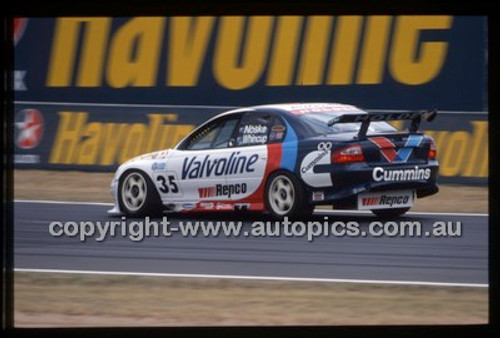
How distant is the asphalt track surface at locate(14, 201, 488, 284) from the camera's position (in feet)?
33.9

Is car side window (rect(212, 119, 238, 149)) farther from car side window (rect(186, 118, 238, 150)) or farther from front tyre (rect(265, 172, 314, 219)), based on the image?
front tyre (rect(265, 172, 314, 219))

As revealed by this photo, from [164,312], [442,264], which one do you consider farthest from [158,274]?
[442,264]

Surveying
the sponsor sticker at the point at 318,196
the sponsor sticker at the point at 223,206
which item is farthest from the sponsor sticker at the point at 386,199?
the sponsor sticker at the point at 223,206

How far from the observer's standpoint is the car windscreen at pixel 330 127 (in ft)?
35.8

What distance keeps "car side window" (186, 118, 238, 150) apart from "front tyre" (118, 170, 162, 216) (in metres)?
0.59

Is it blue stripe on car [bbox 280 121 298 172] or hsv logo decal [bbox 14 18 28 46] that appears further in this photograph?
blue stripe on car [bbox 280 121 298 172]

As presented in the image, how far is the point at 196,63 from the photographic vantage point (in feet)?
34.7

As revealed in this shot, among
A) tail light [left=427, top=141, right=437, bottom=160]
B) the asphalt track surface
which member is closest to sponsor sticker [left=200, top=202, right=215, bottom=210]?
the asphalt track surface

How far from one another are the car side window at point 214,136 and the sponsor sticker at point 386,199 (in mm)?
1386

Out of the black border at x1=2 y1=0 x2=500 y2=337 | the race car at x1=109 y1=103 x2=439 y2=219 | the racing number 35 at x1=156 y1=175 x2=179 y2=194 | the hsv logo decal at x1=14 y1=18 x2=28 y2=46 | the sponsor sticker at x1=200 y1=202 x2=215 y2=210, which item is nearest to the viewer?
the black border at x1=2 y1=0 x2=500 y2=337

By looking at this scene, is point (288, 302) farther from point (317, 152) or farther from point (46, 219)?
point (46, 219)

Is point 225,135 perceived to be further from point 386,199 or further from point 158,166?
point 386,199
